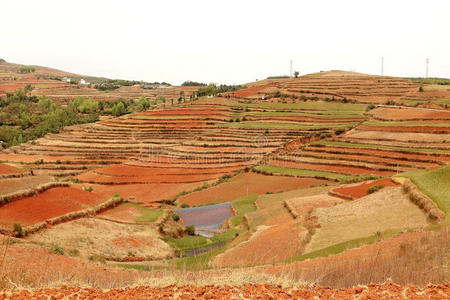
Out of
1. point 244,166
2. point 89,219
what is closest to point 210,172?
point 244,166

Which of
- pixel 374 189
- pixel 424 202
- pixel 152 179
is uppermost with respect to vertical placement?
pixel 424 202

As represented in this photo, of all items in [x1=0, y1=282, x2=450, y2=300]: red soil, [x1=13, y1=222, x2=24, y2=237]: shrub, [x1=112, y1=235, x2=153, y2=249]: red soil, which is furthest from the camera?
[x1=112, y1=235, x2=153, y2=249]: red soil

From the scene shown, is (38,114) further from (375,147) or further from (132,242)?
(132,242)

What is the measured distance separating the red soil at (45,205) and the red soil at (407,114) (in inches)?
2012

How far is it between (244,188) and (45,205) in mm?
22497

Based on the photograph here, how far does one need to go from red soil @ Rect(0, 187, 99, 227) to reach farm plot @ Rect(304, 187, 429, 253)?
1490 centimetres

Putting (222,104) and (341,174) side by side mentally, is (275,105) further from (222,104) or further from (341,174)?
(341,174)

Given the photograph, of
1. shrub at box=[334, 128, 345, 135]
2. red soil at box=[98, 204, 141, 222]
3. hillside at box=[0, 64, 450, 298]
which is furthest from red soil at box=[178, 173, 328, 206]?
shrub at box=[334, 128, 345, 135]

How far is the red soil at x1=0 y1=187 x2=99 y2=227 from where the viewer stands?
75.4 ft

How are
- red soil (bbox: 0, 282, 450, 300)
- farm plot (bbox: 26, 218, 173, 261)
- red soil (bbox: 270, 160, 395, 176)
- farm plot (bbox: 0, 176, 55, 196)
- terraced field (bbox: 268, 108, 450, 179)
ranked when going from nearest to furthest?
red soil (bbox: 0, 282, 450, 300), farm plot (bbox: 26, 218, 173, 261), farm plot (bbox: 0, 176, 55, 196), red soil (bbox: 270, 160, 395, 176), terraced field (bbox: 268, 108, 450, 179)

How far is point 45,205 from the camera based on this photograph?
2611cm

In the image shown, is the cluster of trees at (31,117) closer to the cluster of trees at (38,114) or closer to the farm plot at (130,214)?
the cluster of trees at (38,114)

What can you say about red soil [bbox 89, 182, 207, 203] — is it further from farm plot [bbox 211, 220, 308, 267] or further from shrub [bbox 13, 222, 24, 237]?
shrub [bbox 13, 222, 24, 237]

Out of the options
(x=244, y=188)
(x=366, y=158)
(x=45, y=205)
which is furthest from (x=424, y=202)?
(x=366, y=158)
